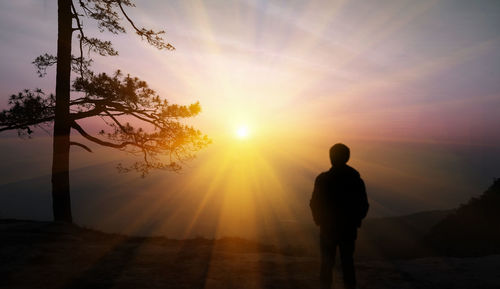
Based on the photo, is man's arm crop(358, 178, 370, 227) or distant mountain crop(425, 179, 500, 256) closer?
man's arm crop(358, 178, 370, 227)

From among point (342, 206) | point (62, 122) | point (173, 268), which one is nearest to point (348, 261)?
point (342, 206)

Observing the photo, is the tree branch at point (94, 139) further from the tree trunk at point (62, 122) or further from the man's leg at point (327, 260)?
the man's leg at point (327, 260)

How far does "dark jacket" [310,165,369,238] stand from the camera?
4070mm

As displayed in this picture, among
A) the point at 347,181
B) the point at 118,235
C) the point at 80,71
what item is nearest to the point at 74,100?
the point at 80,71

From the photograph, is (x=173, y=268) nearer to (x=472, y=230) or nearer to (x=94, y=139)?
(x=94, y=139)

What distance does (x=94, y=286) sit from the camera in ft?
15.5

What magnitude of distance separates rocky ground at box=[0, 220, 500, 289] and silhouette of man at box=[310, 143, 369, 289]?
135cm

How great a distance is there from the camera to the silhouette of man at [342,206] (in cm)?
407

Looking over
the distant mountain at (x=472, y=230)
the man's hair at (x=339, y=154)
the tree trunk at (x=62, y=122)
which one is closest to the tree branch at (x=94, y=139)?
the tree trunk at (x=62, y=122)

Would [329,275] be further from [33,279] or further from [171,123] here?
[171,123]

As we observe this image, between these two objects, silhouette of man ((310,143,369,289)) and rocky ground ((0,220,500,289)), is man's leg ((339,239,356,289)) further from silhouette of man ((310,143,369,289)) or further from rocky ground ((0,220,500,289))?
rocky ground ((0,220,500,289))

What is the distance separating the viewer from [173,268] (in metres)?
5.91

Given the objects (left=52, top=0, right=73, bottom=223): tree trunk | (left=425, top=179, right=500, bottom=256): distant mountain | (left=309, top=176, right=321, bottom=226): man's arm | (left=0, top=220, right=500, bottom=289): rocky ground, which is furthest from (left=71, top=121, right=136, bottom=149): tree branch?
(left=425, top=179, right=500, bottom=256): distant mountain

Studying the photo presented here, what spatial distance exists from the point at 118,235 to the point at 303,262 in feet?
20.0
